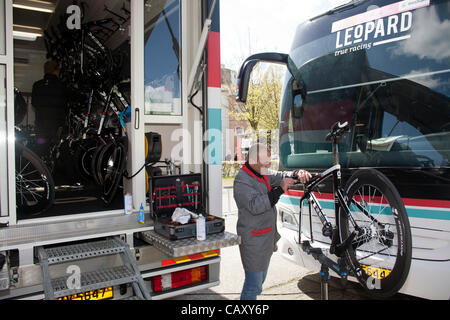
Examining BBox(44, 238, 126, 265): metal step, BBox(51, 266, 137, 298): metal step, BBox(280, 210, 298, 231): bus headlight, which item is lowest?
BBox(51, 266, 137, 298): metal step

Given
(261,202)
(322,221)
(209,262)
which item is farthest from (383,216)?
(209,262)

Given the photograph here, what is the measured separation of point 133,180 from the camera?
3047mm

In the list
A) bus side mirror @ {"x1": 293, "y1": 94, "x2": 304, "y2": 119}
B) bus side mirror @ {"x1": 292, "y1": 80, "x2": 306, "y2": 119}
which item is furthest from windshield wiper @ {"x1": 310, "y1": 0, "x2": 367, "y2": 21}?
bus side mirror @ {"x1": 293, "y1": 94, "x2": 304, "y2": 119}

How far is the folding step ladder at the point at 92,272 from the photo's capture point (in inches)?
86.4

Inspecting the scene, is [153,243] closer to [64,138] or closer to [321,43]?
[321,43]

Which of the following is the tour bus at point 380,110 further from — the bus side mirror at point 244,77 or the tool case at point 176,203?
the tool case at point 176,203

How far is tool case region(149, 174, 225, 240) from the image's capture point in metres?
2.63

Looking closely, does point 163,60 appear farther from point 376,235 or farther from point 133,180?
point 376,235

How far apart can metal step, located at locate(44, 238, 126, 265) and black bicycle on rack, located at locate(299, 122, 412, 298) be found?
4.98ft

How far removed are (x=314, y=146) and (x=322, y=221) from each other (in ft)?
2.97

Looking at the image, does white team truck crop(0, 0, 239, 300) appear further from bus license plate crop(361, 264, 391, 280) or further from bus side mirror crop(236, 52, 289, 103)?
bus license plate crop(361, 264, 391, 280)

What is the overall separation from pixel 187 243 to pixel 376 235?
1.59 m

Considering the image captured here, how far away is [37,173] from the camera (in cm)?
313

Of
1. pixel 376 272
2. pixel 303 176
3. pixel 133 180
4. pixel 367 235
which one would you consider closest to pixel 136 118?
pixel 133 180
